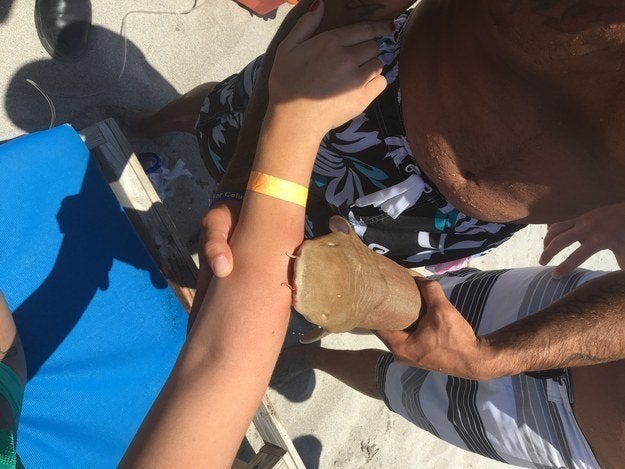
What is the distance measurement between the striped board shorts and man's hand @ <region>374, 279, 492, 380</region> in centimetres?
46

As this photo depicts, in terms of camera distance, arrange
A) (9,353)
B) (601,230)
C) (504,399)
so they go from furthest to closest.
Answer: (601,230) → (504,399) → (9,353)

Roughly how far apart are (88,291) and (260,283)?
3.72 ft

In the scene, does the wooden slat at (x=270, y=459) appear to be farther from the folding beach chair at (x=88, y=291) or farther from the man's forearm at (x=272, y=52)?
the man's forearm at (x=272, y=52)

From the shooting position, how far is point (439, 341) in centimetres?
102

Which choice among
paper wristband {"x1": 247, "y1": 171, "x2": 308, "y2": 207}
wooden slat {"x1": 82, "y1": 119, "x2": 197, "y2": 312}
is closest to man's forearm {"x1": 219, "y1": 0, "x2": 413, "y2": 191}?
paper wristband {"x1": 247, "y1": 171, "x2": 308, "y2": 207}

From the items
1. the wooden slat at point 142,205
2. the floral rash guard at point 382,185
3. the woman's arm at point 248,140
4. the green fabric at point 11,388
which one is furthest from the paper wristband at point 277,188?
the wooden slat at point 142,205

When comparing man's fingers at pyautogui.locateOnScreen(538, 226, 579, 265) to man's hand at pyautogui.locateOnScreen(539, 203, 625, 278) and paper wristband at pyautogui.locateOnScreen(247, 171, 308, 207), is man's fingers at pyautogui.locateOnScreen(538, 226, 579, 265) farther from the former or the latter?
paper wristband at pyautogui.locateOnScreen(247, 171, 308, 207)

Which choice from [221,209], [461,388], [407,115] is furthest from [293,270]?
[461,388]

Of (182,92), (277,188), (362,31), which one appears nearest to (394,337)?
(277,188)

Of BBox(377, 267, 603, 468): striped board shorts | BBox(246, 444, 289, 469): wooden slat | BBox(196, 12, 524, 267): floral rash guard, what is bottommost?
BBox(246, 444, 289, 469): wooden slat

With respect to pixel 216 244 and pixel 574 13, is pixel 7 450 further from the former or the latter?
pixel 574 13

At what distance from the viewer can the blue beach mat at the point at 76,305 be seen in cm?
161

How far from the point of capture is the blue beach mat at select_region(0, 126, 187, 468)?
5.29ft

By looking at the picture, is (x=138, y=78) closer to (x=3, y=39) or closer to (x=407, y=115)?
(x=3, y=39)
